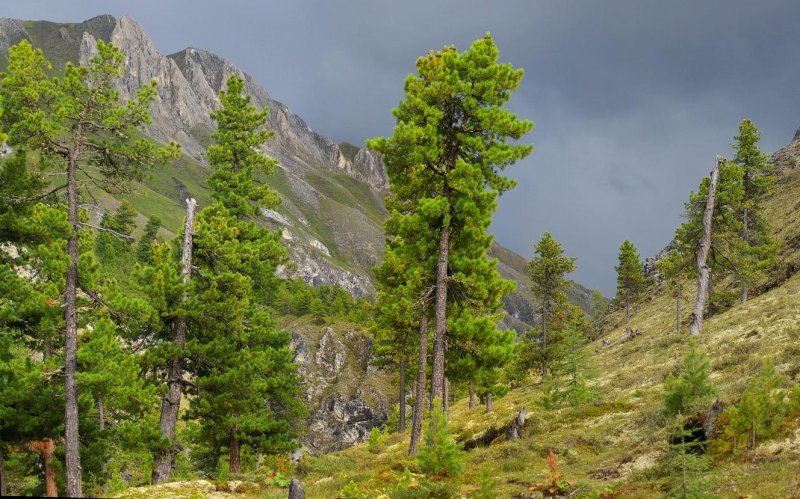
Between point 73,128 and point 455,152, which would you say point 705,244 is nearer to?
point 455,152

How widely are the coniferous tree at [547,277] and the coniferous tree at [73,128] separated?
32.2 meters

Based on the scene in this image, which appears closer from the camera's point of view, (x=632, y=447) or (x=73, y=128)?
(x=632, y=447)

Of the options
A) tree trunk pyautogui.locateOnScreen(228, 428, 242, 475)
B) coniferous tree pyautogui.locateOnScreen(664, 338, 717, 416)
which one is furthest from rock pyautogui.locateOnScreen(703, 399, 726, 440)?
tree trunk pyautogui.locateOnScreen(228, 428, 242, 475)

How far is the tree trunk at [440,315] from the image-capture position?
51.6ft

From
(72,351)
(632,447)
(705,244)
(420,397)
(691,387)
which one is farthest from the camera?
(705,244)

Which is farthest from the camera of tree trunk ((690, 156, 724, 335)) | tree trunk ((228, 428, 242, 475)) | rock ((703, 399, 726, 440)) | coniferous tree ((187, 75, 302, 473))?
tree trunk ((690, 156, 724, 335))

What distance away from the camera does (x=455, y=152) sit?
1720 centimetres

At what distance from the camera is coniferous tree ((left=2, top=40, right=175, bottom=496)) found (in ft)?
45.3

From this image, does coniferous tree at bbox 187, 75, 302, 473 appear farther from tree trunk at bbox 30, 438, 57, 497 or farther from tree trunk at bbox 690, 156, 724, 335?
tree trunk at bbox 690, 156, 724, 335

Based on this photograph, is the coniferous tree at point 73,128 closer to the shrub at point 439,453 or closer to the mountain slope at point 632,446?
the mountain slope at point 632,446

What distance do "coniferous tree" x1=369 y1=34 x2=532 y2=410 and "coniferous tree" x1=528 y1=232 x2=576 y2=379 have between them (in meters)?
26.1

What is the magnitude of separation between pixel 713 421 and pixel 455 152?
1053 centimetres

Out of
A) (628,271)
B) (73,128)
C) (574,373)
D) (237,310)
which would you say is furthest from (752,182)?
(73,128)

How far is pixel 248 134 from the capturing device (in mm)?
25250
